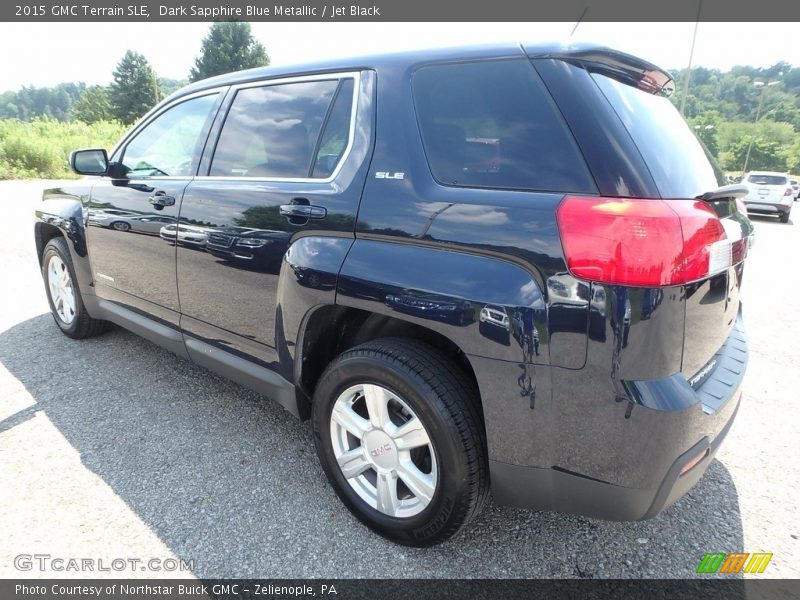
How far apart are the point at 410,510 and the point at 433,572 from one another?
9.5 inches

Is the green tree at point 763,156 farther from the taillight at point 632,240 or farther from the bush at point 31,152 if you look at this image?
the taillight at point 632,240

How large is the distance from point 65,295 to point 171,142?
5.89 feet

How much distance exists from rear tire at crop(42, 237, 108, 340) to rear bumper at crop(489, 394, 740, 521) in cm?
359

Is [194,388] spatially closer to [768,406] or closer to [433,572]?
[433,572]

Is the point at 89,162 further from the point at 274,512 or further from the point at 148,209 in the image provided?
the point at 274,512

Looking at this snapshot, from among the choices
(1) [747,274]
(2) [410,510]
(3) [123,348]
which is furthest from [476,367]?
(1) [747,274]

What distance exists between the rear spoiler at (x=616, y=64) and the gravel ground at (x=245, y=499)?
185 cm

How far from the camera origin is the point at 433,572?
1.94 metres

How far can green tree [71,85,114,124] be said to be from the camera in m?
61.8

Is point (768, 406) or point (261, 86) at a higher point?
point (261, 86)

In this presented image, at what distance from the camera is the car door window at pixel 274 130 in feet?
7.67

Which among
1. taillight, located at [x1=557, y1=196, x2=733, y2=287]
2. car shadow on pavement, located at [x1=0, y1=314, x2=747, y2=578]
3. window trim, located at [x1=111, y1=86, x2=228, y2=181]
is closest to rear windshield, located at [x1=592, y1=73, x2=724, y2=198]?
taillight, located at [x1=557, y1=196, x2=733, y2=287]

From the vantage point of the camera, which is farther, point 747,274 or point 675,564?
Result: point 747,274

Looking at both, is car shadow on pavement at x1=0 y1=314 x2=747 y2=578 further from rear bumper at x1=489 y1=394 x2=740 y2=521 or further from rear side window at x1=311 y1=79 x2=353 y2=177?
rear side window at x1=311 y1=79 x2=353 y2=177
